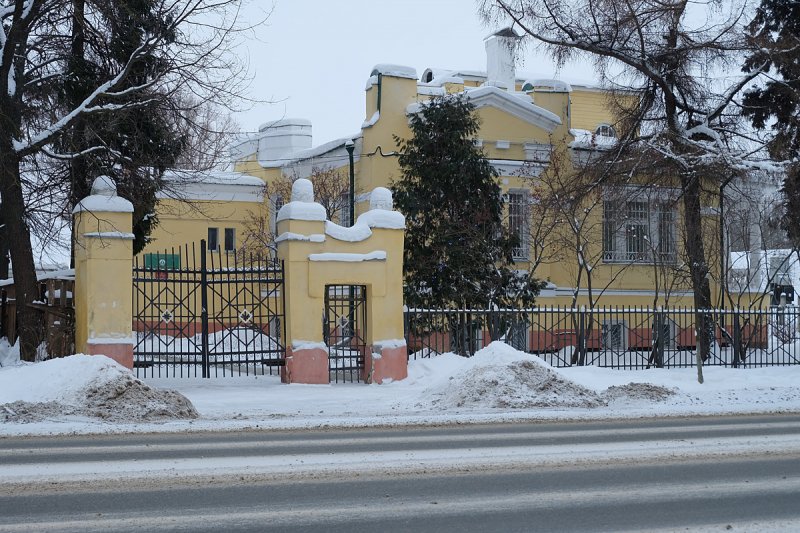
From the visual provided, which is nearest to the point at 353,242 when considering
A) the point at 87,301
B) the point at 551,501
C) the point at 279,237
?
the point at 279,237

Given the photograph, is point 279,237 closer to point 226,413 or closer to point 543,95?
point 226,413

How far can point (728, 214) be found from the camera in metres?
29.5

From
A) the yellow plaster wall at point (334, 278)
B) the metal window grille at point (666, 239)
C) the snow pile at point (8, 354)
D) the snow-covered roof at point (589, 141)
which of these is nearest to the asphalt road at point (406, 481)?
the yellow plaster wall at point (334, 278)

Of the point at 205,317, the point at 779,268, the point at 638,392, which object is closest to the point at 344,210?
the point at 779,268

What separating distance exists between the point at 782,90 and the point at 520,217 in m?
8.28

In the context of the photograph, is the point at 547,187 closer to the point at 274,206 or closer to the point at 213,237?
the point at 274,206

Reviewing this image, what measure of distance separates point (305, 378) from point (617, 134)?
512 inches

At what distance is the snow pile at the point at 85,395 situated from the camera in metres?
13.8

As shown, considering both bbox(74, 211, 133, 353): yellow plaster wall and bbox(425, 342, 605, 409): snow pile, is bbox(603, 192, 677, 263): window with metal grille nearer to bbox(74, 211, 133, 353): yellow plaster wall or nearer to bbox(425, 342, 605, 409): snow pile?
bbox(425, 342, 605, 409): snow pile

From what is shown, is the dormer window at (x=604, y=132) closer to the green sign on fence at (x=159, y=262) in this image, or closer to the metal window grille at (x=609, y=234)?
the metal window grille at (x=609, y=234)

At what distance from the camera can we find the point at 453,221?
26.3 meters

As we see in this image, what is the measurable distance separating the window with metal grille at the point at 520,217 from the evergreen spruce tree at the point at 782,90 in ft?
23.1

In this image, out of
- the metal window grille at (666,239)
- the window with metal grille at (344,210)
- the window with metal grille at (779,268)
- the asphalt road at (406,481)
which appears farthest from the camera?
the window with metal grille at (344,210)

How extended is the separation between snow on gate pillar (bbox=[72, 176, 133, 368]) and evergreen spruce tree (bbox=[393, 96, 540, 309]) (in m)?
9.35
